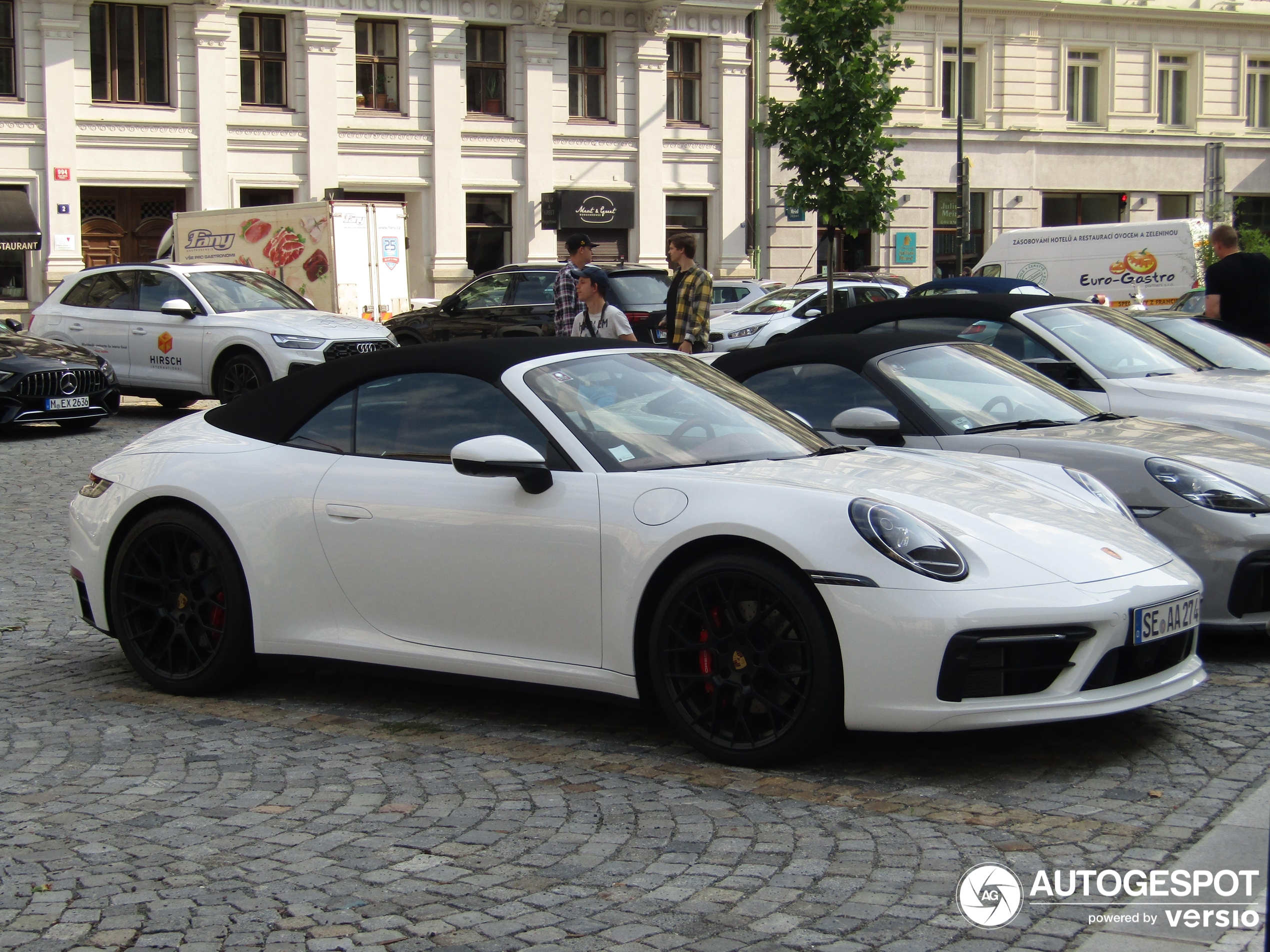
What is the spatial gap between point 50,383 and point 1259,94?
39.4 metres

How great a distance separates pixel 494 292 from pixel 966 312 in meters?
15.1

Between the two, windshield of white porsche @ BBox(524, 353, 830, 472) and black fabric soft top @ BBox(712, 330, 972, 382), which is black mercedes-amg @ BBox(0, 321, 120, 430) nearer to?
black fabric soft top @ BBox(712, 330, 972, 382)

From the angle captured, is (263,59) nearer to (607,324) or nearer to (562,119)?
(562,119)

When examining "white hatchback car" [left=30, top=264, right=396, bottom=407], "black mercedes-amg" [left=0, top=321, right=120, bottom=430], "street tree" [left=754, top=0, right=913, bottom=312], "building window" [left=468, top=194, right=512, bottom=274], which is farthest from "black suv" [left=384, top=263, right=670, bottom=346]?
"building window" [left=468, top=194, right=512, bottom=274]

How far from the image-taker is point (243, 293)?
1752 cm

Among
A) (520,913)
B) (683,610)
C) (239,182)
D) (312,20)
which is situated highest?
(312,20)

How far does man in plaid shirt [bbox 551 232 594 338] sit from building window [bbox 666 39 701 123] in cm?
2656

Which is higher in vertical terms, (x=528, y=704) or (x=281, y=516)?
(x=281, y=516)

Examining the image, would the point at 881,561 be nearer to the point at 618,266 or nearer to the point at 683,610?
the point at 683,610

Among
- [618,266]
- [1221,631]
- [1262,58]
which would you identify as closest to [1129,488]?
[1221,631]

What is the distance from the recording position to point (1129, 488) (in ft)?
21.4

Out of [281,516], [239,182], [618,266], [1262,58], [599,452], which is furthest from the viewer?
[1262,58]

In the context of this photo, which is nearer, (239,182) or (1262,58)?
(239,182)

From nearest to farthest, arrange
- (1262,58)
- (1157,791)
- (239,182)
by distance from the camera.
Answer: (1157,791)
(239,182)
(1262,58)
